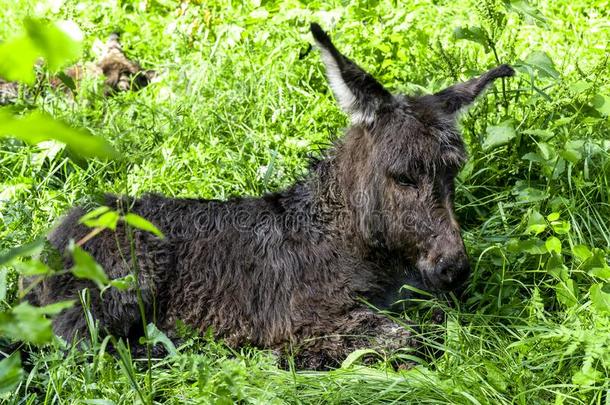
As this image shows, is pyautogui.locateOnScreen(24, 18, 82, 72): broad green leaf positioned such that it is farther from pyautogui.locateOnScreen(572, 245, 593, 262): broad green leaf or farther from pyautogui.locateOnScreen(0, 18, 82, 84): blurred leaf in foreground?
pyautogui.locateOnScreen(572, 245, 593, 262): broad green leaf

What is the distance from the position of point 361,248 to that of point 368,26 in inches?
109

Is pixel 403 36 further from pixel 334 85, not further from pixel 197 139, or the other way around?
pixel 334 85

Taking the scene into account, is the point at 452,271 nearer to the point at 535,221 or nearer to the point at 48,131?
the point at 535,221

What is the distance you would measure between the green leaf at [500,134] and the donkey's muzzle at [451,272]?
135cm

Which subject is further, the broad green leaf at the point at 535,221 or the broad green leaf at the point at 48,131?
the broad green leaf at the point at 535,221

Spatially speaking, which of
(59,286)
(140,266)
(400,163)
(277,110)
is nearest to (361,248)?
(400,163)

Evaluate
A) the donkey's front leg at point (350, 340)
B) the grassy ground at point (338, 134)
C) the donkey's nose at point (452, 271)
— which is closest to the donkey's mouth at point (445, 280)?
the donkey's nose at point (452, 271)

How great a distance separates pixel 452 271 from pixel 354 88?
105cm

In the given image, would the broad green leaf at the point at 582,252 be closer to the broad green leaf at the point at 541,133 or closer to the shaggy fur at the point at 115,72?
the broad green leaf at the point at 541,133

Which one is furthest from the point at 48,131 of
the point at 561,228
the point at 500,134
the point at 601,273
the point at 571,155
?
the point at 500,134

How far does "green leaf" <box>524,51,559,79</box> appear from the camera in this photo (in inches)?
214

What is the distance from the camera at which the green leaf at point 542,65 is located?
214 inches

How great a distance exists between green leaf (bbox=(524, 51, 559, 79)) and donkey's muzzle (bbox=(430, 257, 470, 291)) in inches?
69.5

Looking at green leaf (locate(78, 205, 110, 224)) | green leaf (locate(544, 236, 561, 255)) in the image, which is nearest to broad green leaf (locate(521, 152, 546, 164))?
green leaf (locate(544, 236, 561, 255))
